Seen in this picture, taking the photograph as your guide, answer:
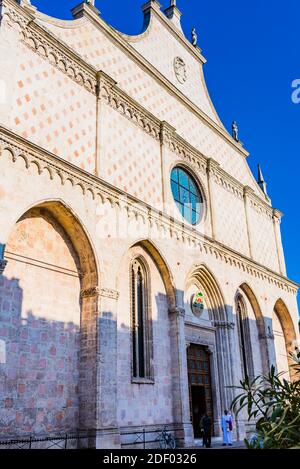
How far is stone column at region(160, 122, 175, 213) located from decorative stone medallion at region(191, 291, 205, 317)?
3.55 meters

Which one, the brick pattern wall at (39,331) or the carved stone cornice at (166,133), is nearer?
the brick pattern wall at (39,331)

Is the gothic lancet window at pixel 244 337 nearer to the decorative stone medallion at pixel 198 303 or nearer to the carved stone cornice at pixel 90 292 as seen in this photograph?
the decorative stone medallion at pixel 198 303

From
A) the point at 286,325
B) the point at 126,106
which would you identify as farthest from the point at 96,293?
the point at 286,325

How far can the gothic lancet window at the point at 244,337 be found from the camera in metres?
19.9

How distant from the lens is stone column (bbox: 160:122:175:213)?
642 inches

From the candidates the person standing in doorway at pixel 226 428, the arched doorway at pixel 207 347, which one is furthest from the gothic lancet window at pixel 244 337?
the person standing in doorway at pixel 226 428

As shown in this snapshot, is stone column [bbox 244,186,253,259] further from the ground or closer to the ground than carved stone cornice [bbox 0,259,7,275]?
further from the ground

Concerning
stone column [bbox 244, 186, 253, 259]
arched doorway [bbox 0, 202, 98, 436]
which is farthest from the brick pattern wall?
stone column [bbox 244, 186, 253, 259]

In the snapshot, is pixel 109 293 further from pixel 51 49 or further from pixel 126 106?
pixel 51 49

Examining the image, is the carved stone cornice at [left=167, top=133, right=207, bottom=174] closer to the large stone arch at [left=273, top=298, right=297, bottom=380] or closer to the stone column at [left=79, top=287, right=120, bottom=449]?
the stone column at [left=79, top=287, right=120, bottom=449]

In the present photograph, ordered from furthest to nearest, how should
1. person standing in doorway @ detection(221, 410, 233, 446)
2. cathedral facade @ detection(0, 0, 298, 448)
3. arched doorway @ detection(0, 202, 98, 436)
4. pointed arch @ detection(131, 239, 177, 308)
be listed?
pointed arch @ detection(131, 239, 177, 308) → person standing in doorway @ detection(221, 410, 233, 446) → cathedral facade @ detection(0, 0, 298, 448) → arched doorway @ detection(0, 202, 98, 436)

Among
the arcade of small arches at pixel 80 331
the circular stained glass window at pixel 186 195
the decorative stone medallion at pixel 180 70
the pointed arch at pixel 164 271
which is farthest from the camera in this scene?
the decorative stone medallion at pixel 180 70

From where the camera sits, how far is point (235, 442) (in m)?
16.0

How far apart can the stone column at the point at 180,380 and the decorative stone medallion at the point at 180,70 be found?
10373mm
